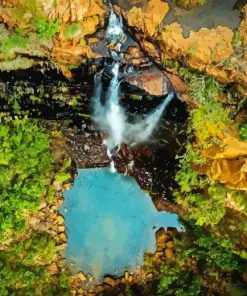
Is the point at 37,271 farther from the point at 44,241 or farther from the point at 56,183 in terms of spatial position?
the point at 56,183

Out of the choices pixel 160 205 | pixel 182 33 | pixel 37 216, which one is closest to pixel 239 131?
pixel 182 33

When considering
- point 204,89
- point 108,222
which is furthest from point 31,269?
point 204,89

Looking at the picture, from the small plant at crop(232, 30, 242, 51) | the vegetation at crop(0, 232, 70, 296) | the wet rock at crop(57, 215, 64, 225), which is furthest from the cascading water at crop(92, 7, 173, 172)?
the vegetation at crop(0, 232, 70, 296)

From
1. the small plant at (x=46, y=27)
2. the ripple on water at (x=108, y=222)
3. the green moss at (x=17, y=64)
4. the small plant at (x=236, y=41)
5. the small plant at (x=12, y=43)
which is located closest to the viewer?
the small plant at (x=236, y=41)

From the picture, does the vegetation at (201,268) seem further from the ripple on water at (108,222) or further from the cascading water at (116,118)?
the cascading water at (116,118)

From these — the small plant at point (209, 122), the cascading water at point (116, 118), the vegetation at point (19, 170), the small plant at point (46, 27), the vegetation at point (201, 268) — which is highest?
the small plant at point (46, 27)

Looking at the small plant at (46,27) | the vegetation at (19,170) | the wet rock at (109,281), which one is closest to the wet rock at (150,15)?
the small plant at (46,27)
